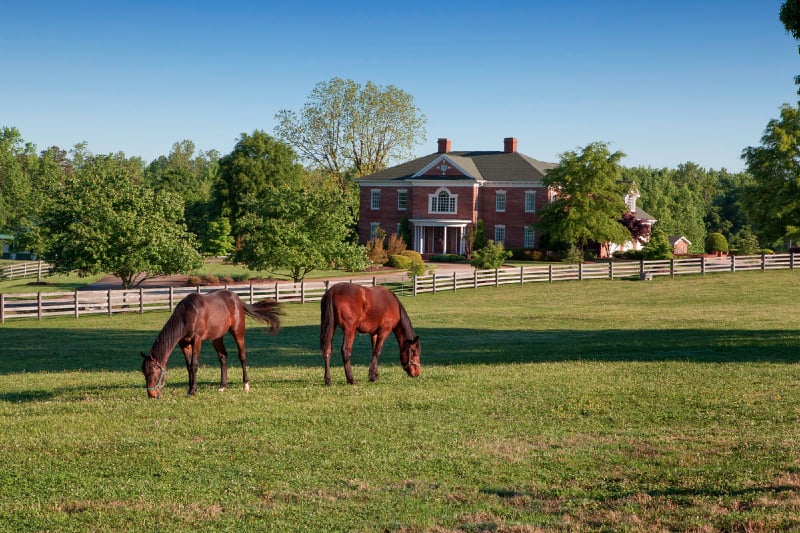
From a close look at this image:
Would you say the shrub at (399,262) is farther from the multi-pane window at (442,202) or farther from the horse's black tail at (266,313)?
the horse's black tail at (266,313)

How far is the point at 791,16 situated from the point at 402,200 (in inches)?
2332

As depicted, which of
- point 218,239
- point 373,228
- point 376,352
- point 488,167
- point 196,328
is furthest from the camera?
point 373,228

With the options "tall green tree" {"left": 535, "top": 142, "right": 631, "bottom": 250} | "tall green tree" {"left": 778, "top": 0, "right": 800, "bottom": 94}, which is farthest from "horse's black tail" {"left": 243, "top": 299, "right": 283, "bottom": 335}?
"tall green tree" {"left": 535, "top": 142, "right": 631, "bottom": 250}

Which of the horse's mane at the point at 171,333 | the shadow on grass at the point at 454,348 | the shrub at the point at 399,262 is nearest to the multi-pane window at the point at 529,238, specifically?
the shrub at the point at 399,262

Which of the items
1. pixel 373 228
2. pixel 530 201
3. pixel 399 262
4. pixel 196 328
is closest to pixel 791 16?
pixel 196 328

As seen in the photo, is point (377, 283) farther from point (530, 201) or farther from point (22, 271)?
point (22, 271)

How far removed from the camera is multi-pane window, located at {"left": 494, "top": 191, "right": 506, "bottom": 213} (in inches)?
2908

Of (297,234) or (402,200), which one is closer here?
(297,234)

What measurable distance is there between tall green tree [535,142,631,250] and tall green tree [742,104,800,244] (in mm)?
9419

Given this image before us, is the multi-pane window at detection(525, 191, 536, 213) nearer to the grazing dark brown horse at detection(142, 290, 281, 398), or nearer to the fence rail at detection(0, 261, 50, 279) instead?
the fence rail at detection(0, 261, 50, 279)

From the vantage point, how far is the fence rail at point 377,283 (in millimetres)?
36034

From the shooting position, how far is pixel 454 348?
23656mm

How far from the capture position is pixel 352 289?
579 inches

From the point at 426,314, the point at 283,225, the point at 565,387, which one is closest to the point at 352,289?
the point at 565,387
